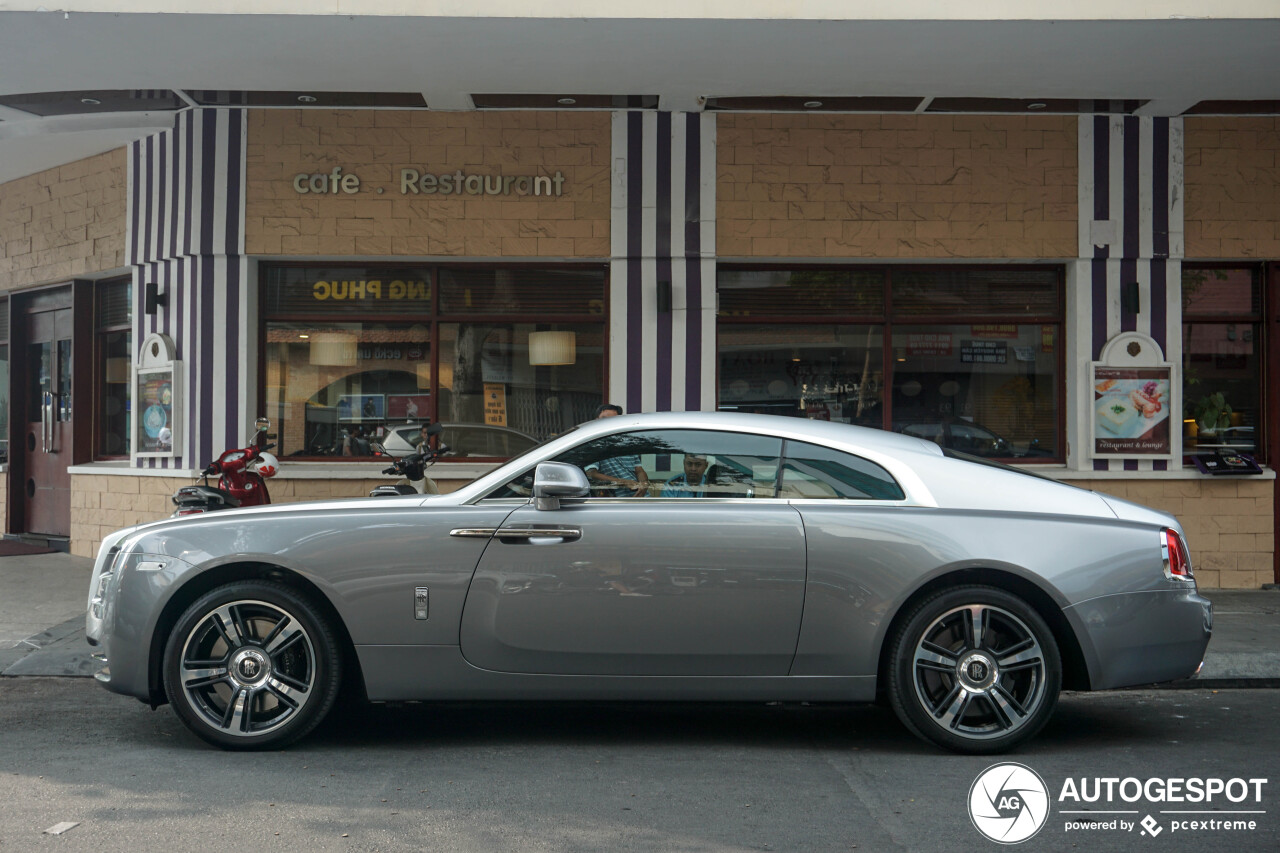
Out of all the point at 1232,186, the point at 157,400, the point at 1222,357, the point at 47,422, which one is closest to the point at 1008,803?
the point at 1222,357

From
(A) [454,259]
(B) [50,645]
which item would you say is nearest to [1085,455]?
(A) [454,259]

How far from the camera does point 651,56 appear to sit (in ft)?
27.7

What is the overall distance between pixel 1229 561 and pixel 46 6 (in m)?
9.78

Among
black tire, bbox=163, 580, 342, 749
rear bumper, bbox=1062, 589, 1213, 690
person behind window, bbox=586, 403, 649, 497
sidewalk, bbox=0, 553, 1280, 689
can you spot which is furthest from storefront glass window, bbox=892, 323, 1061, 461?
black tire, bbox=163, 580, 342, 749

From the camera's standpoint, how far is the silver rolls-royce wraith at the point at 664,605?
4836 millimetres

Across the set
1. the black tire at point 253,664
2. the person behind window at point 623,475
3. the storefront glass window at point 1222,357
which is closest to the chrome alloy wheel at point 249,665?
the black tire at point 253,664

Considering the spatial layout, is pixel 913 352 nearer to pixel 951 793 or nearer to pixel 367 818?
pixel 951 793

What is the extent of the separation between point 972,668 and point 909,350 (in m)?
5.67

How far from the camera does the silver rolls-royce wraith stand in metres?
4.84

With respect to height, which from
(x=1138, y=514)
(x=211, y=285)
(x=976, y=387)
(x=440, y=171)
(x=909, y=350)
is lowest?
(x=1138, y=514)

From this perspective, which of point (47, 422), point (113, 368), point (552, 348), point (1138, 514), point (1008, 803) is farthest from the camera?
point (47, 422)

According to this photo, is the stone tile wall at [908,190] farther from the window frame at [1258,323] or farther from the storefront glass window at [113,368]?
the storefront glass window at [113,368]

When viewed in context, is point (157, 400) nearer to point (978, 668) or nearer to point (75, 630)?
point (75, 630)

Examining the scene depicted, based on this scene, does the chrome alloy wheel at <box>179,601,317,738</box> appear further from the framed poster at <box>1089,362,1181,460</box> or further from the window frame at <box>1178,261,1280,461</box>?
the window frame at <box>1178,261,1280,461</box>
